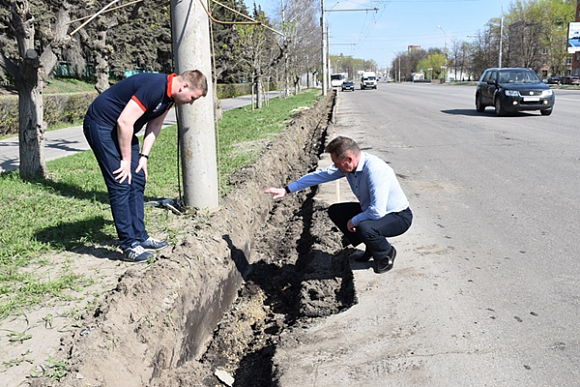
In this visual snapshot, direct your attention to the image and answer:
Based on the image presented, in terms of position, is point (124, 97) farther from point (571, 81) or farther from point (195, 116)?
point (571, 81)

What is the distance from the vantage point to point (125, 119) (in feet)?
13.1

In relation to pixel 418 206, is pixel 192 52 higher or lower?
higher

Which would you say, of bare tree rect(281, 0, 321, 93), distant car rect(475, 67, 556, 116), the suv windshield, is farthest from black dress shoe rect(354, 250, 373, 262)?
bare tree rect(281, 0, 321, 93)

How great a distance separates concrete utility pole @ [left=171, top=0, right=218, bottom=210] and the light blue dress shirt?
5.56 ft

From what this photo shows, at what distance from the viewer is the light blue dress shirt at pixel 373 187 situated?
161 inches

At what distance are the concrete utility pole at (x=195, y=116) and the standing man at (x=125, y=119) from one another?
125cm

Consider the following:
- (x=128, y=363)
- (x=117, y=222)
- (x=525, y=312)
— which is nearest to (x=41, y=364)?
(x=128, y=363)

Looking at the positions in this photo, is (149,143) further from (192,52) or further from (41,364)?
(41,364)

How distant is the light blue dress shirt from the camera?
410 cm

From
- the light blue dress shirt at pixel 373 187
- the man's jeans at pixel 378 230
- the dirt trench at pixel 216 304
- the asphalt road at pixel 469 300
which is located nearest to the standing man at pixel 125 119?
the dirt trench at pixel 216 304

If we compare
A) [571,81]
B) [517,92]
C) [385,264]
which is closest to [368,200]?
[385,264]

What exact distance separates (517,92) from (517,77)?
124cm

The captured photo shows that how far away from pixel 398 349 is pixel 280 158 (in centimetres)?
691

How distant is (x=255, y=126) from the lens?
1570 cm
